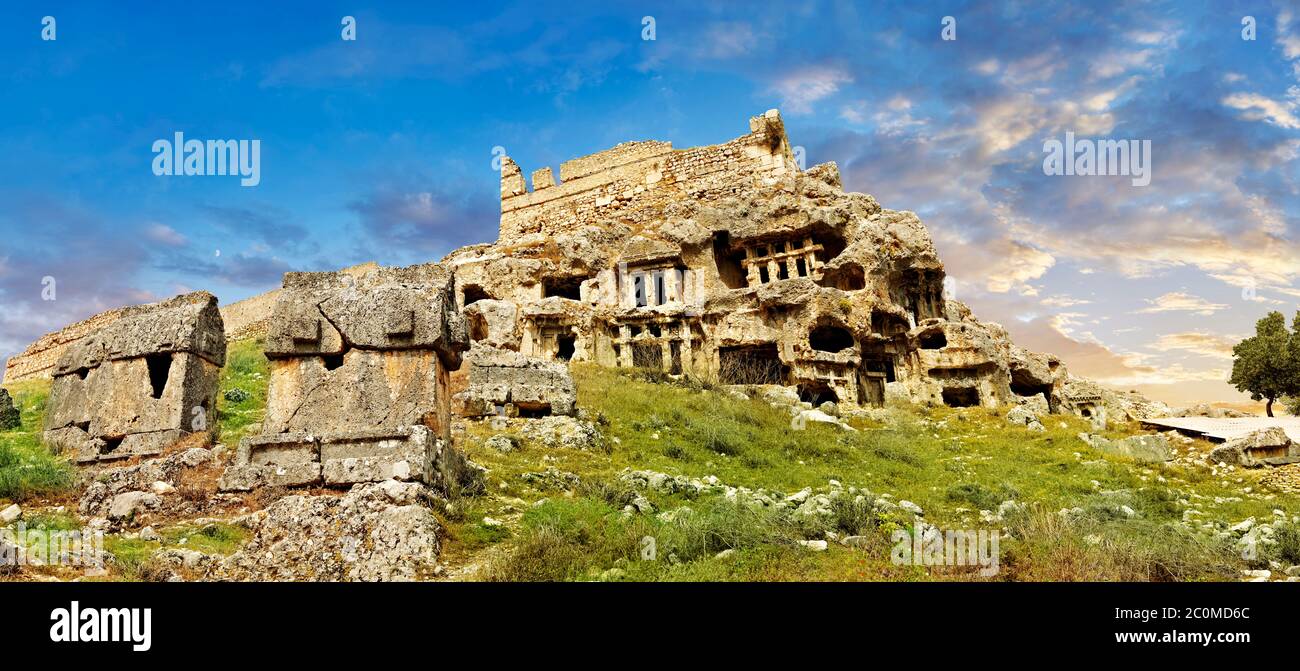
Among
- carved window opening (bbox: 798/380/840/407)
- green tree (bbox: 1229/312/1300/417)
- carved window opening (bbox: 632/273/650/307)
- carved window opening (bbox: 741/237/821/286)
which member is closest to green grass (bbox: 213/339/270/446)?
carved window opening (bbox: 632/273/650/307)

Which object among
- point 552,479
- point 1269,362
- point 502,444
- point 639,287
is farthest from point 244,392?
point 1269,362

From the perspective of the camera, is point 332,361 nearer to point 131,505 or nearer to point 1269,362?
point 131,505

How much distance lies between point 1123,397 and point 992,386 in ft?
33.0

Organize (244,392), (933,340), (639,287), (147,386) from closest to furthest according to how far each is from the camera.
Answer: (147,386) → (244,392) → (933,340) → (639,287)

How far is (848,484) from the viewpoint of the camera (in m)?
10.7

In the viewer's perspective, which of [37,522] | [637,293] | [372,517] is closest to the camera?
[372,517]

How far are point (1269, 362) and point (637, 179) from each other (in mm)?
25992

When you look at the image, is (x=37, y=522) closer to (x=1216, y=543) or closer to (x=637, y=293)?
(x=1216, y=543)

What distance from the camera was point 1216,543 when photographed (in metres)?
7.43

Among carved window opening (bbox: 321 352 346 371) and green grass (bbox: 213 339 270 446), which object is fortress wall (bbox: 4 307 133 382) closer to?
green grass (bbox: 213 339 270 446)

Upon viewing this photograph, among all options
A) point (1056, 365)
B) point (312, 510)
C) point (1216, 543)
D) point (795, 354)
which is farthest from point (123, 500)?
point (1056, 365)

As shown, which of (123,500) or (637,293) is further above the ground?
(637,293)

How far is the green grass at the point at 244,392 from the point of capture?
1134 centimetres

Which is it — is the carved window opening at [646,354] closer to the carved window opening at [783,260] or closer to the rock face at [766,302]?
the rock face at [766,302]
